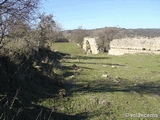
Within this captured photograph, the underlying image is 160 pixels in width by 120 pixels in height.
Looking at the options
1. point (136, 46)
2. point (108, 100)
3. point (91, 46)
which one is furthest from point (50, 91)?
point (91, 46)

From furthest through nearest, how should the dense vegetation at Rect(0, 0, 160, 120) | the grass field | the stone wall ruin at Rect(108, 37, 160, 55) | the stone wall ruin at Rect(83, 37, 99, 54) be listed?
the stone wall ruin at Rect(83, 37, 99, 54) < the stone wall ruin at Rect(108, 37, 160, 55) < the grass field < the dense vegetation at Rect(0, 0, 160, 120)

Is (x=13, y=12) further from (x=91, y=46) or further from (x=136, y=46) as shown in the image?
(x=91, y=46)

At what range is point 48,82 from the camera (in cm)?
798

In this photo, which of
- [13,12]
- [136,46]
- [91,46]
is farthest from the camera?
[91,46]

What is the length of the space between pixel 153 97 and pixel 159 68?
6.71m

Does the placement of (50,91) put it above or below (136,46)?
below

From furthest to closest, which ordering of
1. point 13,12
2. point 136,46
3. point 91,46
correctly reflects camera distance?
point 91,46
point 136,46
point 13,12

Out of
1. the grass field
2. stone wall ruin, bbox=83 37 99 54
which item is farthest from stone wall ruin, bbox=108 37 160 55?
the grass field

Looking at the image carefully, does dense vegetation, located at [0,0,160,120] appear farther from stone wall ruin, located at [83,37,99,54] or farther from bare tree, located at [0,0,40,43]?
stone wall ruin, located at [83,37,99,54]

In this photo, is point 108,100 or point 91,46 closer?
point 108,100

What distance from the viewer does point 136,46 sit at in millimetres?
21922

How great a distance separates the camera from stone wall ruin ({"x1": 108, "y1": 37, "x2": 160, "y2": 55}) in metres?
19.8

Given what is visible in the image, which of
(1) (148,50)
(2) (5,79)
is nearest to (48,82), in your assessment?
(2) (5,79)

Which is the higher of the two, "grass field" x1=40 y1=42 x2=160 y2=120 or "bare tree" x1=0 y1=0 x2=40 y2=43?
"bare tree" x1=0 y1=0 x2=40 y2=43
